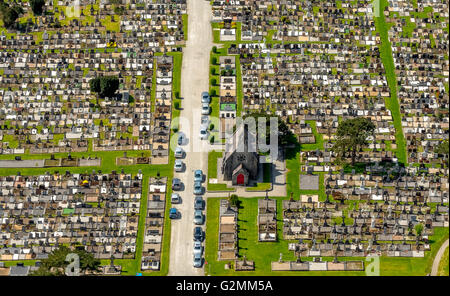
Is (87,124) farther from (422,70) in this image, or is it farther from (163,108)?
(422,70)

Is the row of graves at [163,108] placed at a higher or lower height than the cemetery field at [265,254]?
higher

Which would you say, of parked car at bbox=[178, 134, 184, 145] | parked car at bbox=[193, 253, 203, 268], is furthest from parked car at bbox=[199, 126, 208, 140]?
parked car at bbox=[193, 253, 203, 268]

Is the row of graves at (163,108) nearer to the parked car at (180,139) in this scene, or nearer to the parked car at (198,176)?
the parked car at (180,139)

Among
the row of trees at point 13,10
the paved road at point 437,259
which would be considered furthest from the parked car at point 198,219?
the row of trees at point 13,10

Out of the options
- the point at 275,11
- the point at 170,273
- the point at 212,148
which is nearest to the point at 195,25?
the point at 275,11

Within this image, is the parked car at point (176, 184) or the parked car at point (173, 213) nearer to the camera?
the parked car at point (173, 213)

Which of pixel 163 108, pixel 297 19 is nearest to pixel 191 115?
pixel 163 108
